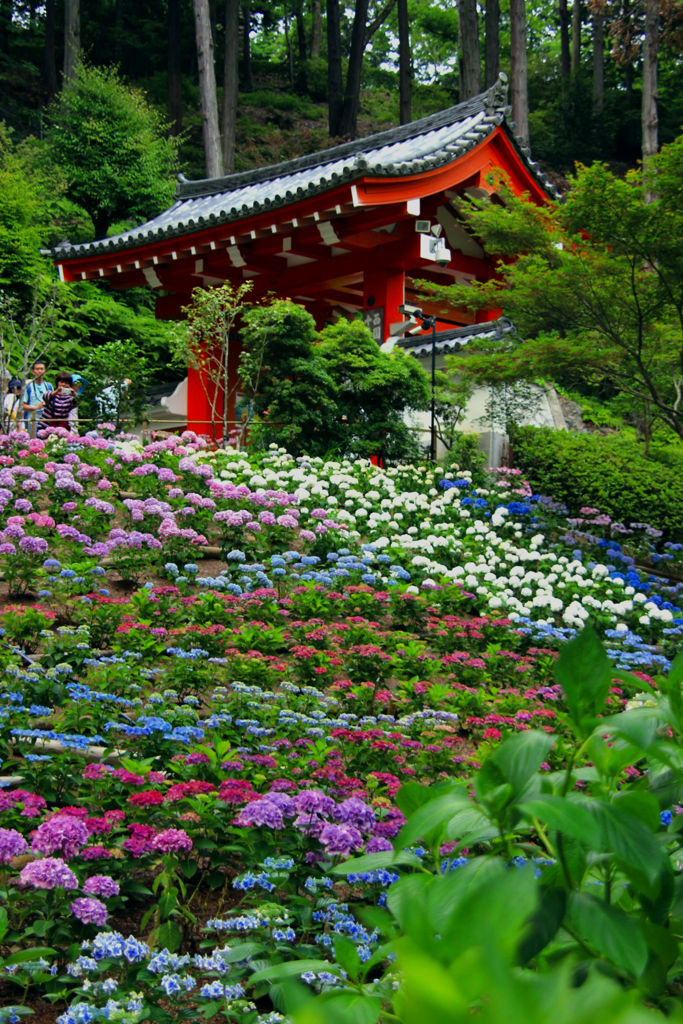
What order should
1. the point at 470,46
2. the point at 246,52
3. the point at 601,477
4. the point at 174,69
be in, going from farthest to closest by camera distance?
the point at 246,52 → the point at 174,69 → the point at 470,46 → the point at 601,477

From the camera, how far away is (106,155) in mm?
20516

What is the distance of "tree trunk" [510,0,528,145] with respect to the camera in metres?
22.4

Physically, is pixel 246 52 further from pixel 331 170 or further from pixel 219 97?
pixel 331 170

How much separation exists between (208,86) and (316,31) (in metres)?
23.6

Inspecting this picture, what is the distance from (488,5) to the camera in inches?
1050

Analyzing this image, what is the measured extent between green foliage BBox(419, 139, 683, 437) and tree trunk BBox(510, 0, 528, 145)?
1370cm

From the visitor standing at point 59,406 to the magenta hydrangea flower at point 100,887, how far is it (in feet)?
29.8

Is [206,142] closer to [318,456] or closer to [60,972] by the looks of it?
[318,456]

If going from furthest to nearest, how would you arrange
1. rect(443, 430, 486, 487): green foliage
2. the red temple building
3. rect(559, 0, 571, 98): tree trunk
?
rect(559, 0, 571, 98): tree trunk, the red temple building, rect(443, 430, 486, 487): green foliage

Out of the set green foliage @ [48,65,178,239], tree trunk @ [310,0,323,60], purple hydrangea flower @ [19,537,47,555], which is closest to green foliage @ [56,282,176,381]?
green foliage @ [48,65,178,239]

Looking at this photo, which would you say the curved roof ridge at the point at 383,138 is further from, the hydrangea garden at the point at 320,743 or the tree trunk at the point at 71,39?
the tree trunk at the point at 71,39

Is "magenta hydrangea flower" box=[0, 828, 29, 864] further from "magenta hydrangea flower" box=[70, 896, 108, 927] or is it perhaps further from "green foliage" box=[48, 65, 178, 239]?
"green foliage" box=[48, 65, 178, 239]

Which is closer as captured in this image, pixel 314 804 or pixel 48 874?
pixel 48 874

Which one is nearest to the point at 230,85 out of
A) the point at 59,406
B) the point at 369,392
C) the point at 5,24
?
the point at 5,24
